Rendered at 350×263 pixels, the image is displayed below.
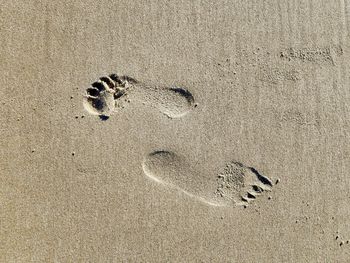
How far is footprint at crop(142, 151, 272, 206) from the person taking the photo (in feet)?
9.25

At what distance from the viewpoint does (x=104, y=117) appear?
281 centimetres

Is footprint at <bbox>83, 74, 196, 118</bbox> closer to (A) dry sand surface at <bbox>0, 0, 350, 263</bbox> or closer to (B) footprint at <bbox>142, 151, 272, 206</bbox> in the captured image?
(A) dry sand surface at <bbox>0, 0, 350, 263</bbox>

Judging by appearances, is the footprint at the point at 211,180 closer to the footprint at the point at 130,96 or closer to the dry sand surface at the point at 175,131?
the dry sand surface at the point at 175,131

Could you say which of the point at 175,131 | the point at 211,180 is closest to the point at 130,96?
the point at 175,131

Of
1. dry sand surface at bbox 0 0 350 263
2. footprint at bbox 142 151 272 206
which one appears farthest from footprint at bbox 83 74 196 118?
footprint at bbox 142 151 272 206

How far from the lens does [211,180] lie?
9.35 feet

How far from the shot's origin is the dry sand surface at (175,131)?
2785 millimetres

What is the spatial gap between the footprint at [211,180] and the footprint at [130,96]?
410 mm

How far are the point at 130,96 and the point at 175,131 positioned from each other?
49 cm

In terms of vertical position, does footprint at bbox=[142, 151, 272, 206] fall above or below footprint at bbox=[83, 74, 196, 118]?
below

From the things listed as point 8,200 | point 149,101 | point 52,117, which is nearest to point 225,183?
point 149,101

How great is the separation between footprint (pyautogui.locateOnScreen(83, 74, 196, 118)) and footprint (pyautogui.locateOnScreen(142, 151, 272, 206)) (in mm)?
410

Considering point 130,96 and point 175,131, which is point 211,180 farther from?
point 130,96

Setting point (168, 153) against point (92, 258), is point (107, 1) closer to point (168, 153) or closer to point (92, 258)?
point (168, 153)
